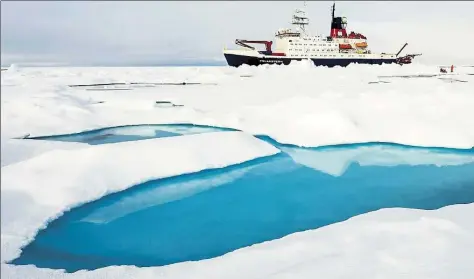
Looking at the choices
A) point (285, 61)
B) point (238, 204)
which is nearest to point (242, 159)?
point (238, 204)

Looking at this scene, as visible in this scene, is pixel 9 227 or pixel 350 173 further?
pixel 350 173

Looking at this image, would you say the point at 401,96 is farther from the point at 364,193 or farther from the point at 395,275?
the point at 395,275

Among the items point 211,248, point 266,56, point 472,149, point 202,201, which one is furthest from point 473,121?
point 266,56

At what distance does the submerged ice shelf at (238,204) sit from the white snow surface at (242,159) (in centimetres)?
19

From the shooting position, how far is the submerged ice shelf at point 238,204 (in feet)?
13.7

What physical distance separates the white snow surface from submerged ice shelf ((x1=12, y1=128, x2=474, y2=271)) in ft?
0.62

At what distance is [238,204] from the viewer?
5594 millimetres

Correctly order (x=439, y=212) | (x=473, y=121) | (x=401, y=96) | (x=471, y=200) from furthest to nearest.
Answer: (x=401, y=96)
(x=473, y=121)
(x=471, y=200)
(x=439, y=212)

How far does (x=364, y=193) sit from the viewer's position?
6059 millimetres

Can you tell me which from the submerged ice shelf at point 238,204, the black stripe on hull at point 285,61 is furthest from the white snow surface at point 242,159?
the black stripe on hull at point 285,61

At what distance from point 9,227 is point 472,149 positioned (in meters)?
8.87

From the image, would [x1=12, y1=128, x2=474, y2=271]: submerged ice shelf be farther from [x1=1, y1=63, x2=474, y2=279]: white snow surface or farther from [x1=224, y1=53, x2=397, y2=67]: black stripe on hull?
[x1=224, y1=53, x2=397, y2=67]: black stripe on hull

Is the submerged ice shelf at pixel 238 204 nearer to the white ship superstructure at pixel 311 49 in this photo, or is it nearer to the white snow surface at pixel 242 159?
the white snow surface at pixel 242 159

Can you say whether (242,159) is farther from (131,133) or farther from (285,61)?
(285,61)
